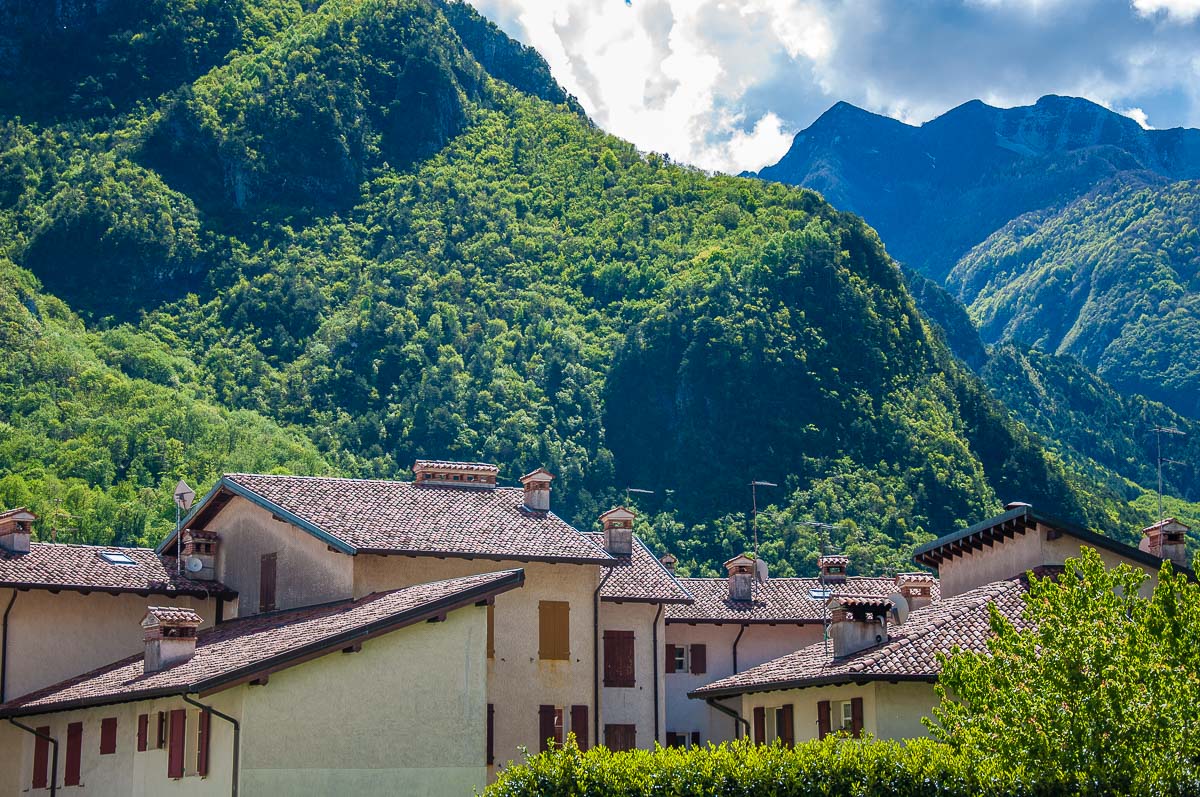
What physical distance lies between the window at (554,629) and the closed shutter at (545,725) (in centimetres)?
147

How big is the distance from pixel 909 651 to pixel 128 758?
17.9 meters

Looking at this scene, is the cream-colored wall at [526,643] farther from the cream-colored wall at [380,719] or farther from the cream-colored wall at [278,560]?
the cream-colored wall at [380,719]

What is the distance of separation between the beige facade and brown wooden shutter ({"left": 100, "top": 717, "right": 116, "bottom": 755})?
280cm

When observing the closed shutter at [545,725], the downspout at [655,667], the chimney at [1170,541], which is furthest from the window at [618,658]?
the chimney at [1170,541]

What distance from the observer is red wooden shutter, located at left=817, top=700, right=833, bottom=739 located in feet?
137

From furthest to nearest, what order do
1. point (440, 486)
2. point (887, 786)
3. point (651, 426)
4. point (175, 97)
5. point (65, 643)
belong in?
point (175, 97) < point (651, 426) < point (440, 486) < point (65, 643) < point (887, 786)

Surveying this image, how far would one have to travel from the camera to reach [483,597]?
35875 mm

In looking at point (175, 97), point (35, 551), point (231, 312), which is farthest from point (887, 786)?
point (175, 97)

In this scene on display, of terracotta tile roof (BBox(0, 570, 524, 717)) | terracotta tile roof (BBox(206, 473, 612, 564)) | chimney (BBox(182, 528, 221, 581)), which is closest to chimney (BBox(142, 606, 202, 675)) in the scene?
terracotta tile roof (BBox(0, 570, 524, 717))

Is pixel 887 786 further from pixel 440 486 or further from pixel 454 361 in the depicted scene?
pixel 454 361

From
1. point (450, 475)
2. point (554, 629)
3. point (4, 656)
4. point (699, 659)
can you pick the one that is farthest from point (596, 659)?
point (4, 656)

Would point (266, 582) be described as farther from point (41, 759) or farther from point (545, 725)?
point (545, 725)

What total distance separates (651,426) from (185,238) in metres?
A: 51.7

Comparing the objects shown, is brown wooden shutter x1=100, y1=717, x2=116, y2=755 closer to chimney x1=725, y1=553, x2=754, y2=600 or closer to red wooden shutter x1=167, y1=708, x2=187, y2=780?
red wooden shutter x1=167, y1=708, x2=187, y2=780
